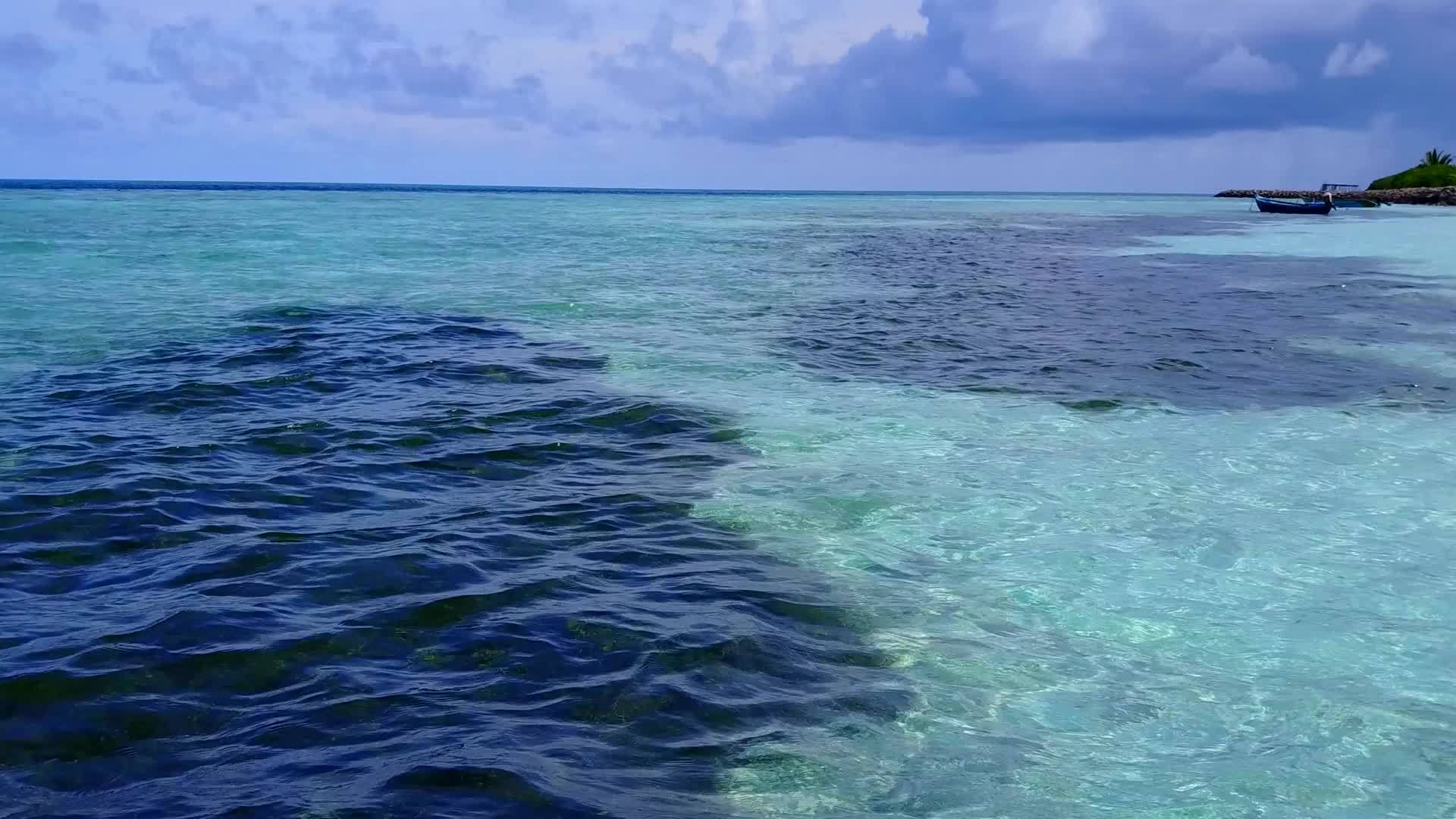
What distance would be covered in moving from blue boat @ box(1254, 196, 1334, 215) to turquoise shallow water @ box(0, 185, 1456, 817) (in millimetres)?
67185

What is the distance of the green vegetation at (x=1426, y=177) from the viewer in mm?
101062

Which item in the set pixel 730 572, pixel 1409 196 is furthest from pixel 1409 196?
pixel 730 572

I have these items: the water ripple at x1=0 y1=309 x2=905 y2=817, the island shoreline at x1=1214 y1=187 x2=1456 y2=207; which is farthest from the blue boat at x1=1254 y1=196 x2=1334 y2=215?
the water ripple at x1=0 y1=309 x2=905 y2=817

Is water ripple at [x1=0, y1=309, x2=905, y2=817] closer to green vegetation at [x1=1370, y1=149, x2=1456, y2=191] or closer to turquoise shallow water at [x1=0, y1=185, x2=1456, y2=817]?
turquoise shallow water at [x1=0, y1=185, x2=1456, y2=817]

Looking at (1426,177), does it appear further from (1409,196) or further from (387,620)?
(387,620)

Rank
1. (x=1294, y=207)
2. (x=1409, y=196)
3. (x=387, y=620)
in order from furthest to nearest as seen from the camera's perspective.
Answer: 1. (x=1409, y=196)
2. (x=1294, y=207)
3. (x=387, y=620)

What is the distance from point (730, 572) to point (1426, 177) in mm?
119151

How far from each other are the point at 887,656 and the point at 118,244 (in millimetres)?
39509

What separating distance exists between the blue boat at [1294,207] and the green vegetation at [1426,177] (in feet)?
78.7

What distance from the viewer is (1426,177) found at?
104 m

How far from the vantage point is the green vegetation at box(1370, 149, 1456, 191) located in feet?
332

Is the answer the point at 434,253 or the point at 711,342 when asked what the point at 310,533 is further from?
the point at 434,253

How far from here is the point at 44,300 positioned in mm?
22328

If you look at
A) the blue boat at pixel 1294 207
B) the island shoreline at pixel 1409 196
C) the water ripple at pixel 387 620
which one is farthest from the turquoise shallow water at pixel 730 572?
the island shoreline at pixel 1409 196
